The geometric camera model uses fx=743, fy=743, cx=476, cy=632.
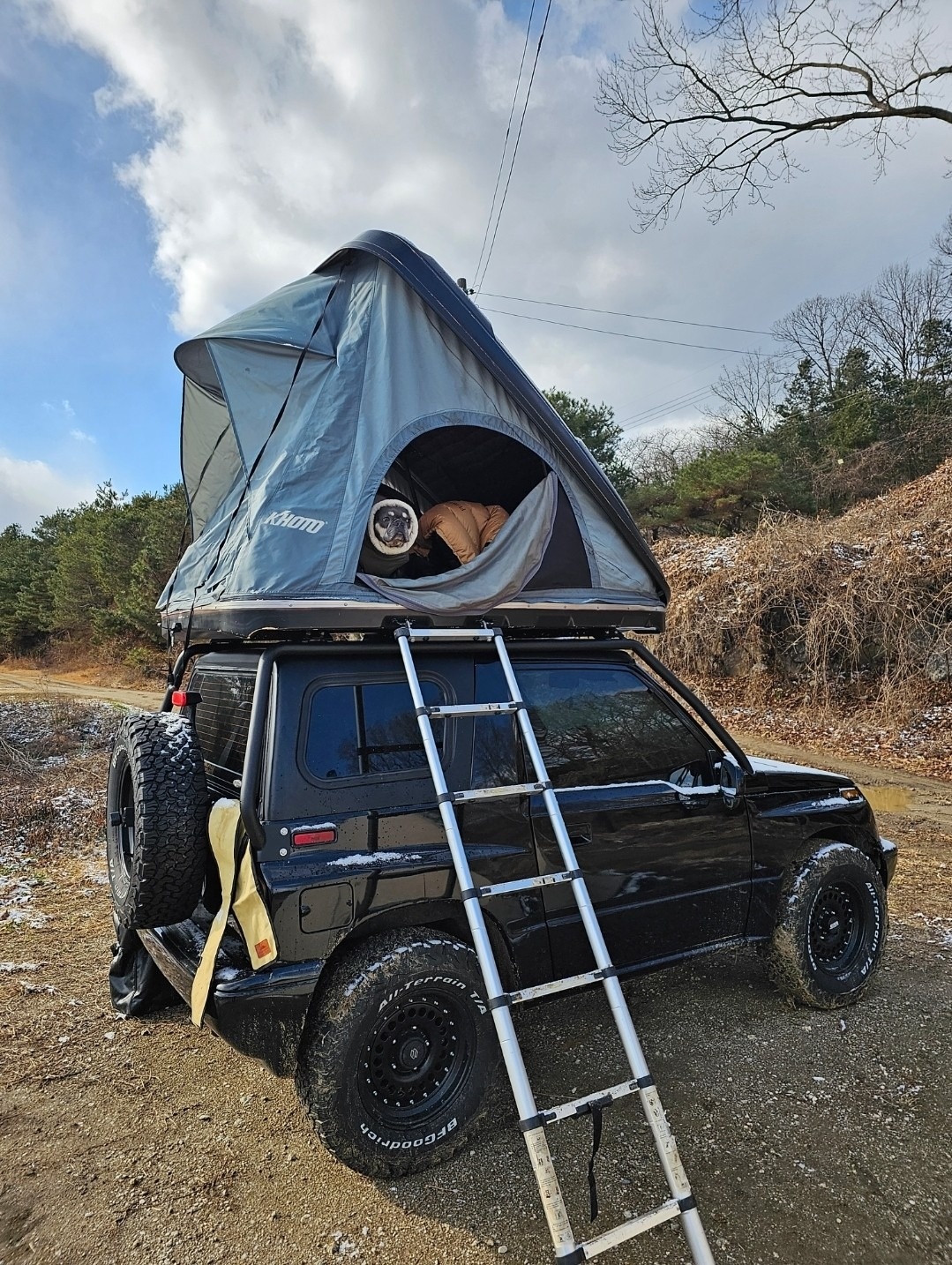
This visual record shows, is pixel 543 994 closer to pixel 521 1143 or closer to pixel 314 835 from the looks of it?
pixel 521 1143

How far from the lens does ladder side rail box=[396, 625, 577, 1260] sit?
203 cm

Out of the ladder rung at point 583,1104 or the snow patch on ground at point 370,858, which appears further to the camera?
the snow patch on ground at point 370,858

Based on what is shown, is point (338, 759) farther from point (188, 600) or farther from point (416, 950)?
point (188, 600)

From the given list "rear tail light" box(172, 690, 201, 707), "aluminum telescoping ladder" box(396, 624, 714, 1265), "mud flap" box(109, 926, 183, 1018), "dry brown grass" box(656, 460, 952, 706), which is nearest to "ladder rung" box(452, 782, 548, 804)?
"aluminum telescoping ladder" box(396, 624, 714, 1265)

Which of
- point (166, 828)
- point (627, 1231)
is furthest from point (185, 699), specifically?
point (627, 1231)

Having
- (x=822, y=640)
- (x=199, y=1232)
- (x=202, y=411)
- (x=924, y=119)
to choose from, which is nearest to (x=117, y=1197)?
(x=199, y=1232)

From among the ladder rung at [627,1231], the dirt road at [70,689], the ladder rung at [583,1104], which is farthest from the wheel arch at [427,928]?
the dirt road at [70,689]

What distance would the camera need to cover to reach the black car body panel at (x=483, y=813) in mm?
2523

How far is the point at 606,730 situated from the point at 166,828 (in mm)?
1879

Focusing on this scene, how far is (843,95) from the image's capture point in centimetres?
1323

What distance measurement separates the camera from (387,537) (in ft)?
10.6

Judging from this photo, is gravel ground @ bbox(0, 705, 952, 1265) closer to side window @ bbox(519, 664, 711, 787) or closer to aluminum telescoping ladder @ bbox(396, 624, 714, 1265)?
aluminum telescoping ladder @ bbox(396, 624, 714, 1265)

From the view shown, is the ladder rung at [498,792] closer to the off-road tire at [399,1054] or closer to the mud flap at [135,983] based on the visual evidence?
the off-road tire at [399,1054]

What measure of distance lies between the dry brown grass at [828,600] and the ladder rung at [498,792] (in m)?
9.43
